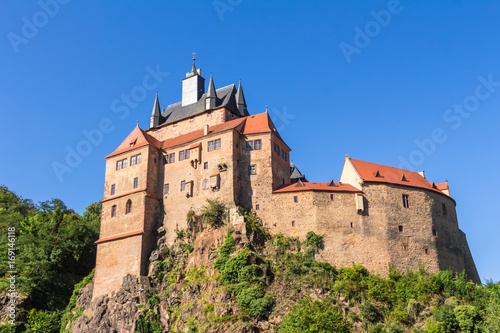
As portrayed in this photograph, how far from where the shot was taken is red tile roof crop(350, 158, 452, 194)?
60500 millimetres

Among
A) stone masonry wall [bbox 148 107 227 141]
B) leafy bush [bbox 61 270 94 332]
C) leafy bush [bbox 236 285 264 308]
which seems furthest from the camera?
stone masonry wall [bbox 148 107 227 141]

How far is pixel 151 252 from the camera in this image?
59188mm

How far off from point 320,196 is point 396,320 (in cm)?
1444

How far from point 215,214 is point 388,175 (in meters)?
19.8

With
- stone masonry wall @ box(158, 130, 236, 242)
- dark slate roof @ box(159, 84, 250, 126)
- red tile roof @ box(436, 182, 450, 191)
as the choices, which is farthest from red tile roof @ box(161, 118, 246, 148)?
red tile roof @ box(436, 182, 450, 191)

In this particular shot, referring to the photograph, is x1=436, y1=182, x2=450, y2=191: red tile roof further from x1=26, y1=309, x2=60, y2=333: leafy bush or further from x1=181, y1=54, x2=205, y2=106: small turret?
x1=26, y1=309, x2=60, y2=333: leafy bush

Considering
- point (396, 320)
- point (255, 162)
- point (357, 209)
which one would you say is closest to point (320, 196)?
point (357, 209)

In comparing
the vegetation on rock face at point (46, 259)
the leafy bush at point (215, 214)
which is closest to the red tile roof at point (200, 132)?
the leafy bush at point (215, 214)

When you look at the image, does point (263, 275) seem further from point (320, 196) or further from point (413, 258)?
point (413, 258)

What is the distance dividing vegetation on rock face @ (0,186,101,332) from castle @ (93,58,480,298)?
6290 millimetres

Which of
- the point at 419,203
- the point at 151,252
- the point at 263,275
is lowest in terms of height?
the point at 263,275

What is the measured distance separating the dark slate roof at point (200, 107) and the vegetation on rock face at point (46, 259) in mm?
17092

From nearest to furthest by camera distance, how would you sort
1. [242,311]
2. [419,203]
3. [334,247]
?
1. [242,311]
2. [334,247]
3. [419,203]

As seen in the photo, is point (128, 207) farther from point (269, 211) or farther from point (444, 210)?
point (444, 210)
